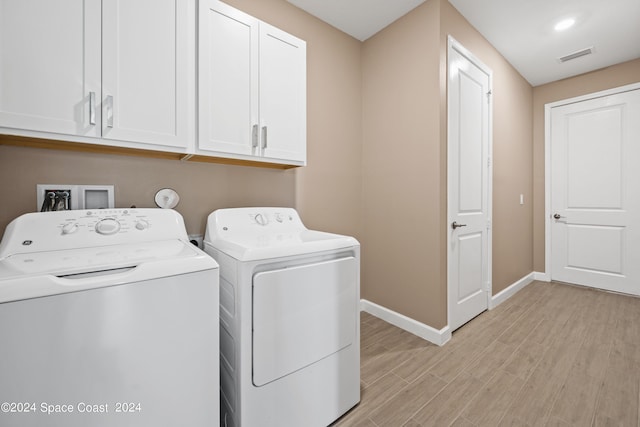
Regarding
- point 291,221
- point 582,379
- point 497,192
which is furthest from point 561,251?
point 291,221

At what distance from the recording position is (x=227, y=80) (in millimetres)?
1477

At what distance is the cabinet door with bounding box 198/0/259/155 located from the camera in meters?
1.40

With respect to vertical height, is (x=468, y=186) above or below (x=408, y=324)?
above

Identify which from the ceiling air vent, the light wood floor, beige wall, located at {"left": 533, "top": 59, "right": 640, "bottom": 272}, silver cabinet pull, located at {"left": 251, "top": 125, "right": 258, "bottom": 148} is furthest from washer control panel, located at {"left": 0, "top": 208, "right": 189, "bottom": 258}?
beige wall, located at {"left": 533, "top": 59, "right": 640, "bottom": 272}

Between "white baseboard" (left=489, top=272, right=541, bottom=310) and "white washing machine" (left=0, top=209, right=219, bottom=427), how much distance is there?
9.14 ft

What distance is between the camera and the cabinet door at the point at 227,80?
1404mm

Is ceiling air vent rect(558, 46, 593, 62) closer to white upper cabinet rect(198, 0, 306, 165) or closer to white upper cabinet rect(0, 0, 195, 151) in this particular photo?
white upper cabinet rect(198, 0, 306, 165)

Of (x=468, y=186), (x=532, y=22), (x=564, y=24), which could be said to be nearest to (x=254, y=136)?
(x=468, y=186)

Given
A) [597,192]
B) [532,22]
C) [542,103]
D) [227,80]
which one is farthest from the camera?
[542,103]

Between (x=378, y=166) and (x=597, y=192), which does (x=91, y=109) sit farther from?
(x=597, y=192)

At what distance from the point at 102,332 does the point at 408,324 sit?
2.08 meters

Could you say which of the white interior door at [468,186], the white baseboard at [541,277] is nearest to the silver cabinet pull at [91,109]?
the white interior door at [468,186]

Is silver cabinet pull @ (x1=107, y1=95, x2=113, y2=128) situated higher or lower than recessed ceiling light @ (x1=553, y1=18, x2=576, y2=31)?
lower

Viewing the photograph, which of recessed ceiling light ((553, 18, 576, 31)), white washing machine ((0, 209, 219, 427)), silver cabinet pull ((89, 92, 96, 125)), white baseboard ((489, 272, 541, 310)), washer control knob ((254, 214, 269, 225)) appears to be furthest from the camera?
white baseboard ((489, 272, 541, 310))
